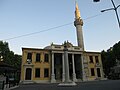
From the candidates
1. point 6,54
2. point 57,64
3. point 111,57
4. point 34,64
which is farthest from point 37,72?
point 111,57

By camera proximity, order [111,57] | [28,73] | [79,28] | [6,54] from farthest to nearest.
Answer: [6,54], [111,57], [79,28], [28,73]

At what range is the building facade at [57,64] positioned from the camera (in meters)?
33.8

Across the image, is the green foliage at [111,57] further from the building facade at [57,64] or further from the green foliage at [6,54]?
the green foliage at [6,54]

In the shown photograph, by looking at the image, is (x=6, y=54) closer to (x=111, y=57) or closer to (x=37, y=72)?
(x=37, y=72)

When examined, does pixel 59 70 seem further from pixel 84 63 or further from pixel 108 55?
pixel 108 55

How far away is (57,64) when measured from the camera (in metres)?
38.7

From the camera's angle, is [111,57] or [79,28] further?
[111,57]

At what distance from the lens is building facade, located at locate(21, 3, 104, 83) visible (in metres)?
33.8

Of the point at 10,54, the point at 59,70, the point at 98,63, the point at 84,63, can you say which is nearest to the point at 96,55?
the point at 98,63

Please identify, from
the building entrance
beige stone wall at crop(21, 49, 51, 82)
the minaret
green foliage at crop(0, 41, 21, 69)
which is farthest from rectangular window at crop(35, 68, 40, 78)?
green foliage at crop(0, 41, 21, 69)

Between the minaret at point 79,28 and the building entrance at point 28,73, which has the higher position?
the minaret at point 79,28

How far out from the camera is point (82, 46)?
4203 centimetres

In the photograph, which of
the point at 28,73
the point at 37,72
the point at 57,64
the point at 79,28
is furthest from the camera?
the point at 79,28

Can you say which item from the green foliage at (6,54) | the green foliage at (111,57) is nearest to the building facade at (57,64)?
the green foliage at (111,57)
